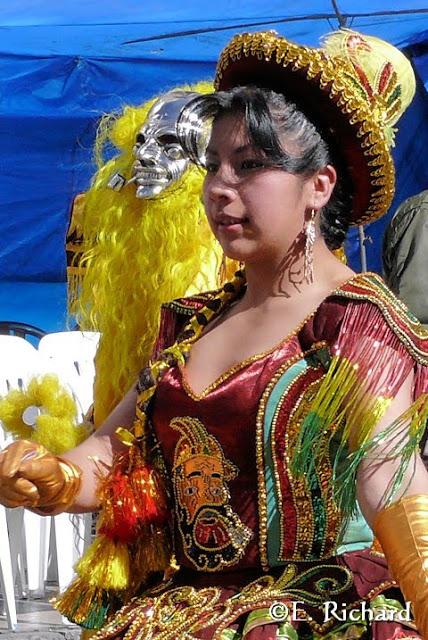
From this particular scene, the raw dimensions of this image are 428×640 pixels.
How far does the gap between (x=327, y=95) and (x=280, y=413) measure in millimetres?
510

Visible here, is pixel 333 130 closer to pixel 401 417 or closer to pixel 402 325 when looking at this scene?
pixel 402 325

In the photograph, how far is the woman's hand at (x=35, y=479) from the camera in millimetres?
1881

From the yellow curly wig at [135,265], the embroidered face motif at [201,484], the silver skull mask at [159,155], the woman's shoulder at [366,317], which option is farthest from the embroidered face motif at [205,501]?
the silver skull mask at [159,155]

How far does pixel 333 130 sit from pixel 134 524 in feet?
2.48

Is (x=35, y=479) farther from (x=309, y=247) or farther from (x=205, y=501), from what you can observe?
(x=309, y=247)

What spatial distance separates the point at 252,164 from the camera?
1.89 m

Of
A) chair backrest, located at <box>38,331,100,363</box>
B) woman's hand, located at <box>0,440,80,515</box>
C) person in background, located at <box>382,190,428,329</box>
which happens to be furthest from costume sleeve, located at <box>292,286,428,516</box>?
chair backrest, located at <box>38,331,100,363</box>

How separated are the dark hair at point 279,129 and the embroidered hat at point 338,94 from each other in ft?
0.06

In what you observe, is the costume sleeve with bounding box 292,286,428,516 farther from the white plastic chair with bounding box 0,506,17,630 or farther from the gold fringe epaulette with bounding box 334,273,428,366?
the white plastic chair with bounding box 0,506,17,630

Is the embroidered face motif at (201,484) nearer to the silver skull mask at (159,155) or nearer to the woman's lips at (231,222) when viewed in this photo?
the woman's lips at (231,222)

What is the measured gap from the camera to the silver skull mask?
9.77ft

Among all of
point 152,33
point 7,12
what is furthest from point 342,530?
point 7,12

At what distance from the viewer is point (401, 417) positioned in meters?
1.73

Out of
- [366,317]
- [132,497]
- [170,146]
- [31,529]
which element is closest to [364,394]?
[366,317]
